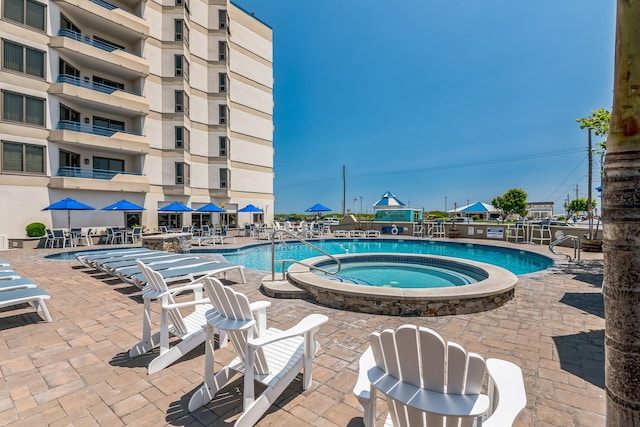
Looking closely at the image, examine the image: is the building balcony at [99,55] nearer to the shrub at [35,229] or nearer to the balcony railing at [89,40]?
the balcony railing at [89,40]

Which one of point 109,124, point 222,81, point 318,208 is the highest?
point 222,81

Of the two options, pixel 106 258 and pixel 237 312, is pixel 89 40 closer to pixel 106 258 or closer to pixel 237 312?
pixel 106 258

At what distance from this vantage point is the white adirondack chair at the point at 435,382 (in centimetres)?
149

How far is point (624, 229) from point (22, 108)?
71.1 ft

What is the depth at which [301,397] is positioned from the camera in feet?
9.00

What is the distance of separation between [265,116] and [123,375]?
27.2 metres

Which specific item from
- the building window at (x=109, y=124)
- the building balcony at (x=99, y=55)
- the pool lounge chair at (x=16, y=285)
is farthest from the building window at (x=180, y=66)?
the pool lounge chair at (x=16, y=285)

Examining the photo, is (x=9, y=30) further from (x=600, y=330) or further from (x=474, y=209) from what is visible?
(x=474, y=209)

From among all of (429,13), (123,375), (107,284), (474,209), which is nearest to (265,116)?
(429,13)

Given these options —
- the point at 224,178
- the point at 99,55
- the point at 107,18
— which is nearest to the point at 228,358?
the point at 99,55

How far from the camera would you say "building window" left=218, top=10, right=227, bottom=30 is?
78.4ft

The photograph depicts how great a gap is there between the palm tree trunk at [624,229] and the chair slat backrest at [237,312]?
2.14 meters

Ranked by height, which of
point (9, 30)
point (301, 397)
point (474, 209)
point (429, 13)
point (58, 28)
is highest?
point (429, 13)

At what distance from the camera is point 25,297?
442cm
